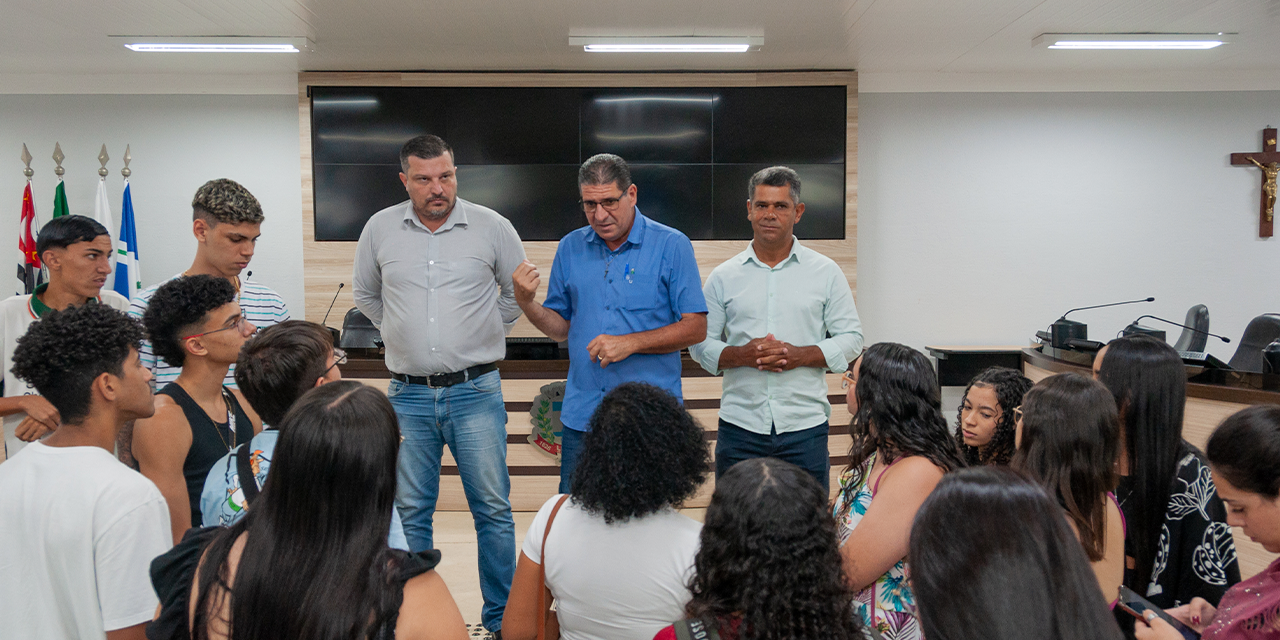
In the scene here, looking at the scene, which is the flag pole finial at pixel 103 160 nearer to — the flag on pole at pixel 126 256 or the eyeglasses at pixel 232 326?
the flag on pole at pixel 126 256

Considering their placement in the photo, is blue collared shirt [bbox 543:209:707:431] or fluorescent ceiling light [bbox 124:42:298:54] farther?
fluorescent ceiling light [bbox 124:42:298:54]

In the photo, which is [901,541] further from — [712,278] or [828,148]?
[828,148]

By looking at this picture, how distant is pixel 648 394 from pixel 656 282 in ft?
3.49

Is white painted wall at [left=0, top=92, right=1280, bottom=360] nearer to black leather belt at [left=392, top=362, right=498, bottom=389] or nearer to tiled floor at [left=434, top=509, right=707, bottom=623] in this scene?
tiled floor at [left=434, top=509, right=707, bottom=623]

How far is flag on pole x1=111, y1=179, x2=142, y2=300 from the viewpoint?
568 cm

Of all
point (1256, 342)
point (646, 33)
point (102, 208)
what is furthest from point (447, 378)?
point (1256, 342)

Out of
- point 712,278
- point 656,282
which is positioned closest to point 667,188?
point 712,278

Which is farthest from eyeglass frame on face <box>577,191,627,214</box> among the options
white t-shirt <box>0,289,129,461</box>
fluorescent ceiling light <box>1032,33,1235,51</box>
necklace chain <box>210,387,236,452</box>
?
fluorescent ceiling light <box>1032,33,1235,51</box>

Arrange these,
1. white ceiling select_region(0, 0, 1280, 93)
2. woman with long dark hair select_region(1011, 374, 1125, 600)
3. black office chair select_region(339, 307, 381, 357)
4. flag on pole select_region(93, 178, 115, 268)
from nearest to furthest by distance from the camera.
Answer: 1. woman with long dark hair select_region(1011, 374, 1125, 600)
2. white ceiling select_region(0, 0, 1280, 93)
3. black office chair select_region(339, 307, 381, 357)
4. flag on pole select_region(93, 178, 115, 268)

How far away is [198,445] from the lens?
1.76m

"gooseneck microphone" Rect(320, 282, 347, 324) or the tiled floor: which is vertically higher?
"gooseneck microphone" Rect(320, 282, 347, 324)

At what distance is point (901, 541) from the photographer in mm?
1594

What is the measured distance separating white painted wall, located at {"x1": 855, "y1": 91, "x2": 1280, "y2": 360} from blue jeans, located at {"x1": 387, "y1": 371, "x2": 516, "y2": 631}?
4356 millimetres

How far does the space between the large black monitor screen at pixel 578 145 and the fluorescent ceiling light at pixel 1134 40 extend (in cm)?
146
